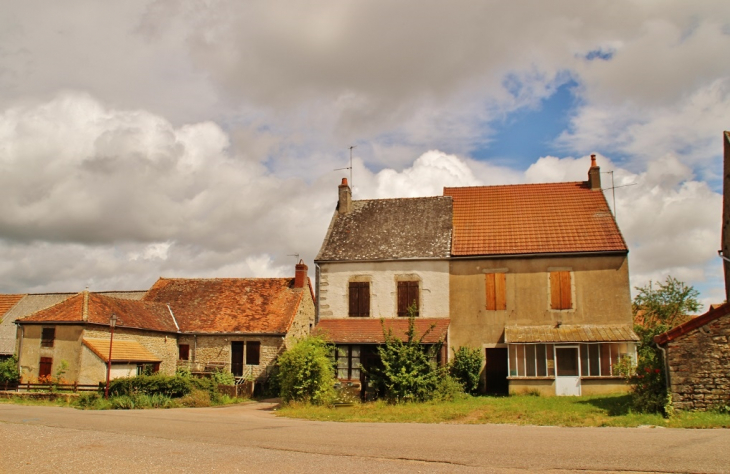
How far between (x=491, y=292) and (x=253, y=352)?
12800 mm

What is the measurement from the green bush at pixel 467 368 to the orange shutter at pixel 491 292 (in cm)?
205

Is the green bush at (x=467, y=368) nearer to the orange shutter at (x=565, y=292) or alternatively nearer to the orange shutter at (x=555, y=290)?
the orange shutter at (x=555, y=290)

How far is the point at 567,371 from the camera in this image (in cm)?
2309

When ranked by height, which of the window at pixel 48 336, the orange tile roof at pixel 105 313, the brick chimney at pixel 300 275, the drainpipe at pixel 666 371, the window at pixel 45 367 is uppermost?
the brick chimney at pixel 300 275

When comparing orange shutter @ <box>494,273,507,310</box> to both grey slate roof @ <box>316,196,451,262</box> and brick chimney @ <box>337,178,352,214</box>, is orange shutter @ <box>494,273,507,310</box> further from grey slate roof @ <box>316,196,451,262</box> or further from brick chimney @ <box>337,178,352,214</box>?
brick chimney @ <box>337,178,352,214</box>

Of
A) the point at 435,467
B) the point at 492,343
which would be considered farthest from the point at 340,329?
the point at 435,467

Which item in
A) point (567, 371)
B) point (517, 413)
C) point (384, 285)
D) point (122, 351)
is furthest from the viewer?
point (122, 351)

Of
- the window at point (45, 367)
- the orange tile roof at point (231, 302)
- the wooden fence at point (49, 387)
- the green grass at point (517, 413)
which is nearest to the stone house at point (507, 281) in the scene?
the green grass at point (517, 413)

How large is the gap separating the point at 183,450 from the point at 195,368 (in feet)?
70.3

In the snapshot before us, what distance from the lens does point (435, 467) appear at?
918 cm

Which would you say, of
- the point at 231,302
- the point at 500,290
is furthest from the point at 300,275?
the point at 500,290

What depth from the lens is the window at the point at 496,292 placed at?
25.2m

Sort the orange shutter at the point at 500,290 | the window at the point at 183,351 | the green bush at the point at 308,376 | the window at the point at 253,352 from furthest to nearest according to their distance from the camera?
the window at the point at 183,351, the window at the point at 253,352, the orange shutter at the point at 500,290, the green bush at the point at 308,376

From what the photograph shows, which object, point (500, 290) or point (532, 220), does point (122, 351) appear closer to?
point (500, 290)
